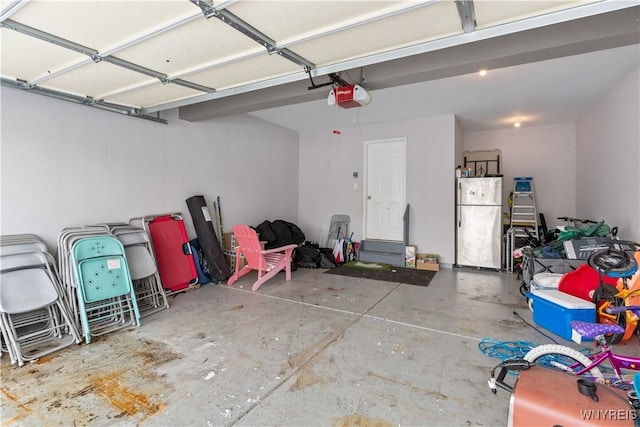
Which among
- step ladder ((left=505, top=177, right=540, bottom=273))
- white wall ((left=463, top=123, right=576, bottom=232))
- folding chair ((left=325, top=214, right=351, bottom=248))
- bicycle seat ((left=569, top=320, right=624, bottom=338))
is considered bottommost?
bicycle seat ((left=569, top=320, right=624, bottom=338))

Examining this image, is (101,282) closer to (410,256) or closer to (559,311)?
(559,311)

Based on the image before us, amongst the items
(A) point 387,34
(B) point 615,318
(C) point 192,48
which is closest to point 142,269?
(C) point 192,48

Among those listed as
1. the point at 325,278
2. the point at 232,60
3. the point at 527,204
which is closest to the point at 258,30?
the point at 232,60

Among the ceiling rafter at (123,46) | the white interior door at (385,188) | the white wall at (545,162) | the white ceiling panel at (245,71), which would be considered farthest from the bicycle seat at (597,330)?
the white wall at (545,162)

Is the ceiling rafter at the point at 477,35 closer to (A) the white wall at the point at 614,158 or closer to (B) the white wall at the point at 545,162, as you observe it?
(A) the white wall at the point at 614,158

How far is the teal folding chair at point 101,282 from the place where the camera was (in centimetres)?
283

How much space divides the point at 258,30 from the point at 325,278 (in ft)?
11.9

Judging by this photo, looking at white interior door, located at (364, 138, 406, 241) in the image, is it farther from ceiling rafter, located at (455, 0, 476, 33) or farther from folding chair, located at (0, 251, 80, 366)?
folding chair, located at (0, 251, 80, 366)

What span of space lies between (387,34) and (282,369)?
2.38 meters

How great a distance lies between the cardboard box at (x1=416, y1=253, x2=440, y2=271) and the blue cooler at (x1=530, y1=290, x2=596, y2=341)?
7.54ft

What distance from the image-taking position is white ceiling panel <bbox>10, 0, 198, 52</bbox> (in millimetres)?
1590

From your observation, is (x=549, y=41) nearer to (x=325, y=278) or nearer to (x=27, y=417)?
(x=325, y=278)

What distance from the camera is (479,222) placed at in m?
5.37

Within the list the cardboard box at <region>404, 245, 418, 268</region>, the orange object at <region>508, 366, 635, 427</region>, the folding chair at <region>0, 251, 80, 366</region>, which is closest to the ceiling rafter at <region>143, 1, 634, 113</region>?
the orange object at <region>508, 366, 635, 427</region>
